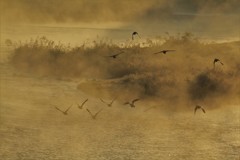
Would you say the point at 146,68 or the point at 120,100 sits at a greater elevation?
the point at 146,68

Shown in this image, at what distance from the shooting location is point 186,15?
68.1 ft

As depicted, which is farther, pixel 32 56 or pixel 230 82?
pixel 32 56

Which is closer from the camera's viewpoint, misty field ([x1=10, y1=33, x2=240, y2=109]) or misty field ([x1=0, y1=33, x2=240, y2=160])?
misty field ([x1=0, y1=33, x2=240, y2=160])

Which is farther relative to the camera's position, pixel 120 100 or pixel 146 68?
pixel 146 68

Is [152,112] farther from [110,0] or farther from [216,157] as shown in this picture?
[110,0]

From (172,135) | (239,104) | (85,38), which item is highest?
(85,38)

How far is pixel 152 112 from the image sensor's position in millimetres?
10070

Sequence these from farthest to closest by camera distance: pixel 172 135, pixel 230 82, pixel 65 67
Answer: pixel 65 67
pixel 230 82
pixel 172 135

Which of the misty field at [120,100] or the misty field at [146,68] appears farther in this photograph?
the misty field at [146,68]

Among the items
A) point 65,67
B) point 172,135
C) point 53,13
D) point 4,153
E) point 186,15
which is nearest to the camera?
point 4,153

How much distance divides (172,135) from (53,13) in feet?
35.5

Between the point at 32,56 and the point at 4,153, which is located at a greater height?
the point at 32,56

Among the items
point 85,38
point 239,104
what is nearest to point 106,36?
point 85,38

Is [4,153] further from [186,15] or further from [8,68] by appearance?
[186,15]
